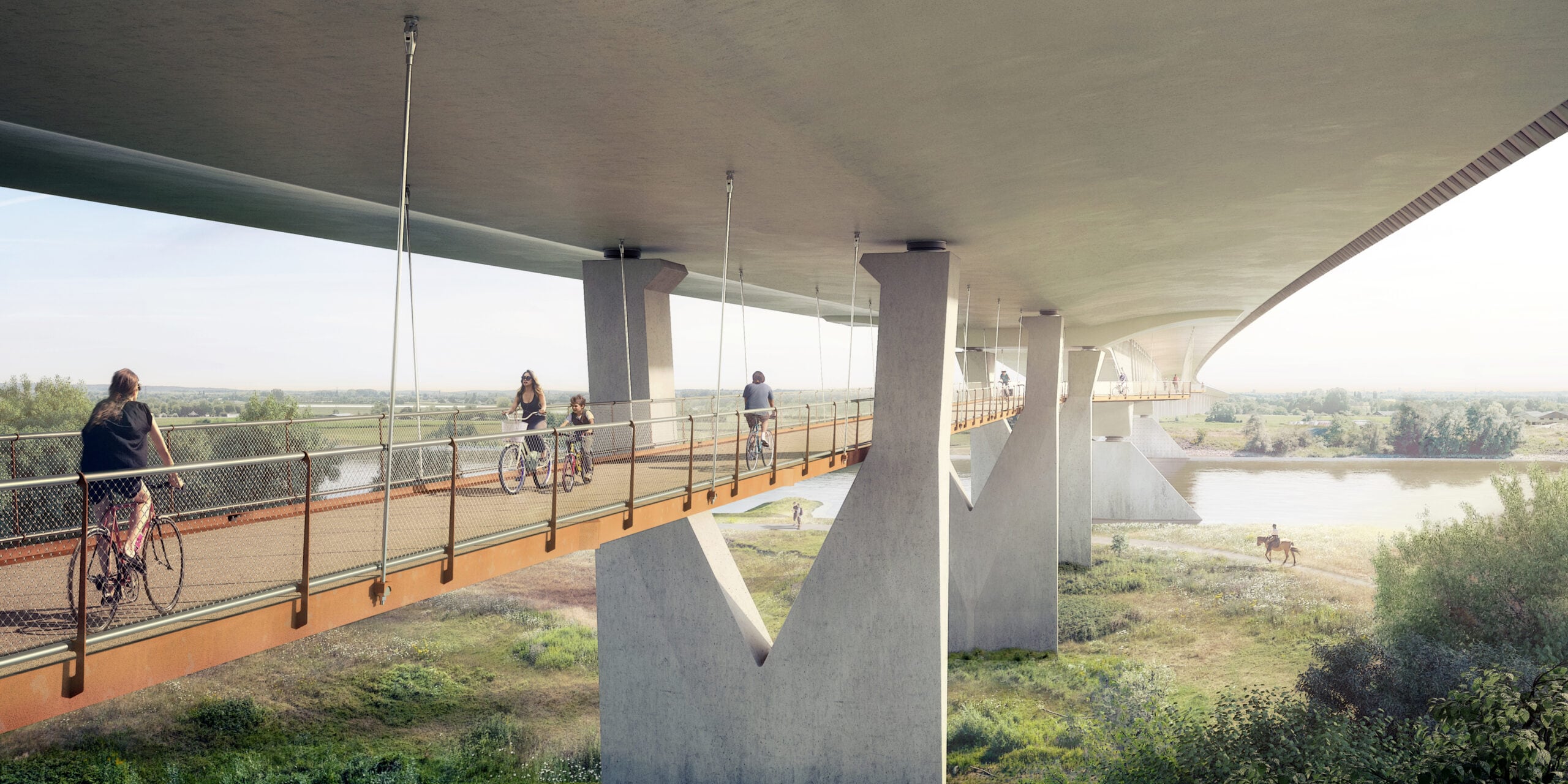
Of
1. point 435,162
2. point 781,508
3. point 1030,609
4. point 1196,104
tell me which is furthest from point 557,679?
point 781,508

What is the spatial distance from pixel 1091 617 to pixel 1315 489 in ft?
160

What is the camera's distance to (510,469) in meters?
8.36

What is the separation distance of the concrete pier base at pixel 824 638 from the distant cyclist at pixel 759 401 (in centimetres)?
175

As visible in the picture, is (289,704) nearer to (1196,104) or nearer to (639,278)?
(639,278)

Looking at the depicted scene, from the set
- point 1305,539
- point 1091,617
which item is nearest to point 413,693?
point 1091,617

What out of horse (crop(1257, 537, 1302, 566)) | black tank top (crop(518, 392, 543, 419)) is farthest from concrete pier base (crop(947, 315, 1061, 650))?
black tank top (crop(518, 392, 543, 419))

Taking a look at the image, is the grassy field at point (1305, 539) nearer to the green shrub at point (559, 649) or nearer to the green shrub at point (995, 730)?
the green shrub at point (995, 730)

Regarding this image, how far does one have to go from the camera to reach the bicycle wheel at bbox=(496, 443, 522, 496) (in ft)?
26.6

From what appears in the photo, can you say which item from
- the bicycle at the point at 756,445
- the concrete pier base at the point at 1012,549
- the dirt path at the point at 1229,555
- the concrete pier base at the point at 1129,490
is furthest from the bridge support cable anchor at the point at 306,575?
the concrete pier base at the point at 1129,490

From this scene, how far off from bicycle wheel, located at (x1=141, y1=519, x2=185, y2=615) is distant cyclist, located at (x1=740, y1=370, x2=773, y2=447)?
6.99 m

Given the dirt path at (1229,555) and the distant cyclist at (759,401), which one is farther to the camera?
the dirt path at (1229,555)

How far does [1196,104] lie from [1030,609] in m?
18.3

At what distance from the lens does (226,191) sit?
10.9 m

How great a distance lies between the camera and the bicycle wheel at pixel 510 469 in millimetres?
8094
